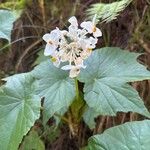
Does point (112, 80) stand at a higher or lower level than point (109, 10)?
lower

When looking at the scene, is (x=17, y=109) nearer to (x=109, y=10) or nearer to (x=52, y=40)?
(x=52, y=40)

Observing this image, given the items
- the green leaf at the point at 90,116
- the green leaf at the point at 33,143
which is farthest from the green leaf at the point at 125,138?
the green leaf at the point at 33,143

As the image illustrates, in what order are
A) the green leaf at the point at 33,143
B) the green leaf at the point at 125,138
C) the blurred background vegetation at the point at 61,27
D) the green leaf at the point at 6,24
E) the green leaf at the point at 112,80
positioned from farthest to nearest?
the blurred background vegetation at the point at 61,27
the green leaf at the point at 33,143
the green leaf at the point at 6,24
the green leaf at the point at 112,80
the green leaf at the point at 125,138

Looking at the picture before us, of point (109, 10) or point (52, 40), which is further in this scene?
point (109, 10)

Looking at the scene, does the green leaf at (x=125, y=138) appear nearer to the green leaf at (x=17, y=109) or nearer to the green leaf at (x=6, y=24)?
the green leaf at (x=17, y=109)

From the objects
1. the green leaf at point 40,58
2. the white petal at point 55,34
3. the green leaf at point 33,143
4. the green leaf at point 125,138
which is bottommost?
the green leaf at point 33,143

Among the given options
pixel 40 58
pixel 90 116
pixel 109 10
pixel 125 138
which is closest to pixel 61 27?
pixel 40 58

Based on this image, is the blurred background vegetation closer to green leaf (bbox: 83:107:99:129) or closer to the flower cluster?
green leaf (bbox: 83:107:99:129)

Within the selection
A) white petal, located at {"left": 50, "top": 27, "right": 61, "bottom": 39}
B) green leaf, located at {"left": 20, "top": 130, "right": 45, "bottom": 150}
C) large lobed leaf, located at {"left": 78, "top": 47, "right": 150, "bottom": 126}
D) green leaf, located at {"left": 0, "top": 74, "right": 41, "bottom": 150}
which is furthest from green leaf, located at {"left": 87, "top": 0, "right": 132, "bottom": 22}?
green leaf, located at {"left": 20, "top": 130, "right": 45, "bottom": 150}
